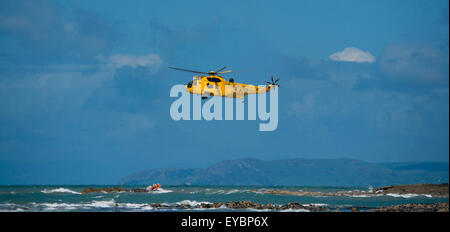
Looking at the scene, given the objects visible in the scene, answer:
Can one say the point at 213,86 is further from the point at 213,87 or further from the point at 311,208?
the point at 311,208

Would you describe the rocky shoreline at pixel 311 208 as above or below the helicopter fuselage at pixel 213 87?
below

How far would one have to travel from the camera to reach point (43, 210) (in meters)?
44.0

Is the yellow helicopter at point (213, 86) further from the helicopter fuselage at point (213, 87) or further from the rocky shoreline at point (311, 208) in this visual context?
the rocky shoreline at point (311, 208)

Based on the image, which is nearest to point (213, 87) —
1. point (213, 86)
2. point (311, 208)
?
point (213, 86)

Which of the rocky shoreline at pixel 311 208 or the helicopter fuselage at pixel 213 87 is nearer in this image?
the rocky shoreline at pixel 311 208

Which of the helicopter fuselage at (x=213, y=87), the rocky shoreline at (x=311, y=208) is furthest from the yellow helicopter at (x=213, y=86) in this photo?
the rocky shoreline at (x=311, y=208)

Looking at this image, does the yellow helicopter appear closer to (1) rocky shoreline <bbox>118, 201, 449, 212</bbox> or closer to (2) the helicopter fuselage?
(2) the helicopter fuselage

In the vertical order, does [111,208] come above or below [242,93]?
below

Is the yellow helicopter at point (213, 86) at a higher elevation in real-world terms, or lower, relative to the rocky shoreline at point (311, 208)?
higher
